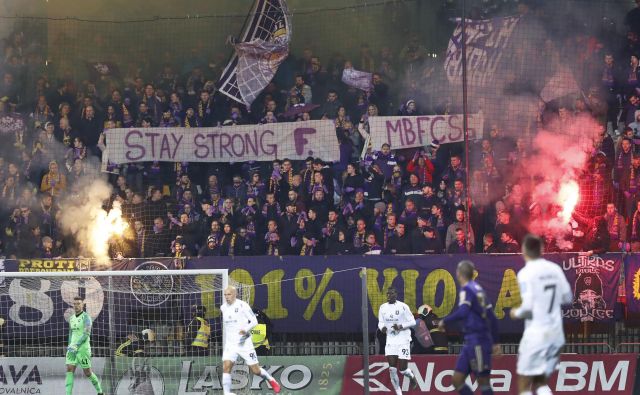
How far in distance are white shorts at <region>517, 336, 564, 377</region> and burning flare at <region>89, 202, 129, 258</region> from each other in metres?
11.1

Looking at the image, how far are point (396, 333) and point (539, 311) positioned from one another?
6.48 meters

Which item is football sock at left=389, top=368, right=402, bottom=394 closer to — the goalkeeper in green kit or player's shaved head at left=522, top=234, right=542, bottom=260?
Result: the goalkeeper in green kit

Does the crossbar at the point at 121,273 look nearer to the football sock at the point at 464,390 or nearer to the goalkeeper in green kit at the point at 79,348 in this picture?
the goalkeeper in green kit at the point at 79,348

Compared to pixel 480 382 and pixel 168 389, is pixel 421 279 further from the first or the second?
pixel 480 382

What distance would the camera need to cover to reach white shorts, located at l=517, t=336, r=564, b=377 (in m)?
9.96

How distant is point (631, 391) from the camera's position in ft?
53.8

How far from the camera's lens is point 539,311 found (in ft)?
32.6

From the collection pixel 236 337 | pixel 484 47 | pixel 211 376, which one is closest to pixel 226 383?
pixel 236 337

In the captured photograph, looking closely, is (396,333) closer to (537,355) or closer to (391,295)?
(391,295)

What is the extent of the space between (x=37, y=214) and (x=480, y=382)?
38.5 ft

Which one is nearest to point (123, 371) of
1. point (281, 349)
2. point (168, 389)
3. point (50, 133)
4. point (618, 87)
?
point (168, 389)

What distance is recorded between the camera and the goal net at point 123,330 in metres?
16.9

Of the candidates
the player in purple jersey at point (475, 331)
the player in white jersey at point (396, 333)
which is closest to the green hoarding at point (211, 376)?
the player in white jersey at point (396, 333)

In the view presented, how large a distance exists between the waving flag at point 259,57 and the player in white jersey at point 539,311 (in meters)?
12.2
